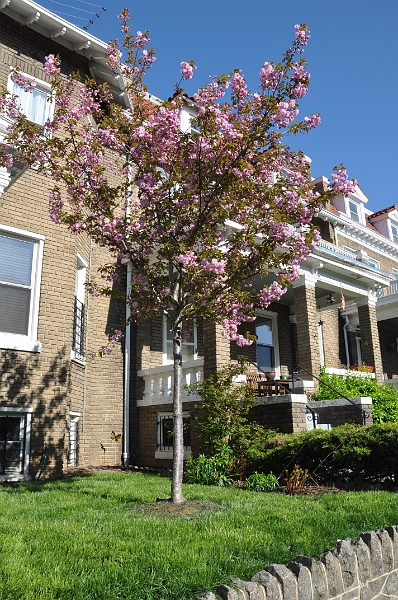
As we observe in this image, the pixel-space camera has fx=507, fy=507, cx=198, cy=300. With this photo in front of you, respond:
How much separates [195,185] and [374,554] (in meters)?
4.33

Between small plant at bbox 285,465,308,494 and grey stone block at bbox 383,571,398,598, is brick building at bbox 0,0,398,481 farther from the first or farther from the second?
grey stone block at bbox 383,571,398,598

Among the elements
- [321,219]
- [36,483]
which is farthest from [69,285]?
[321,219]

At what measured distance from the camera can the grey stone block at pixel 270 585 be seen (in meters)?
3.19

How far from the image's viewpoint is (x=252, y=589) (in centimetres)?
311

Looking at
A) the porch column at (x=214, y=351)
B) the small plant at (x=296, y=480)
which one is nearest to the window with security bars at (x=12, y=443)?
the porch column at (x=214, y=351)

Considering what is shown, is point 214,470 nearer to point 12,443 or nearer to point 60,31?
point 12,443

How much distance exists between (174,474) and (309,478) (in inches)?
110

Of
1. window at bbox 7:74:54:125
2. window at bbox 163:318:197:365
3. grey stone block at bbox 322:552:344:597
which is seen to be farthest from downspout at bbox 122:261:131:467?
grey stone block at bbox 322:552:344:597

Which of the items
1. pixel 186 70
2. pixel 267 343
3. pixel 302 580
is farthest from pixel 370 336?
pixel 302 580

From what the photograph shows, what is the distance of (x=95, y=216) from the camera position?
646 cm

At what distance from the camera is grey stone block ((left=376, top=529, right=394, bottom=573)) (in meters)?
4.18

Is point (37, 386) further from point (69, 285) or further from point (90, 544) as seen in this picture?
point (90, 544)

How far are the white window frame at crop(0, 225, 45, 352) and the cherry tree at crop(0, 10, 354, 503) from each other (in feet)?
10.9

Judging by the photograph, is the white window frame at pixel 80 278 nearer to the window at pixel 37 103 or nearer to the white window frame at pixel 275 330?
the window at pixel 37 103
